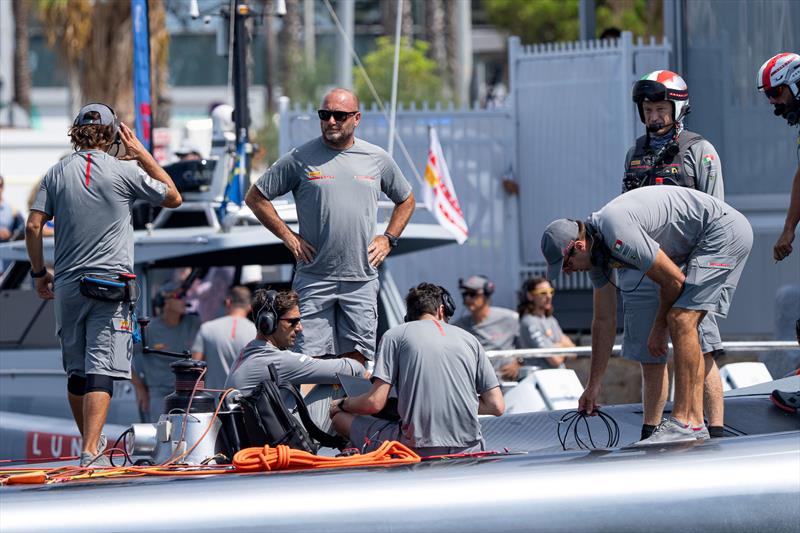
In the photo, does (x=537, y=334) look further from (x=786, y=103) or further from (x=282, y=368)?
(x=786, y=103)

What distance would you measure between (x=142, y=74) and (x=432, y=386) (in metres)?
6.50

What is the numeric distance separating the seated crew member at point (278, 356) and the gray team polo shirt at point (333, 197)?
13.7 inches

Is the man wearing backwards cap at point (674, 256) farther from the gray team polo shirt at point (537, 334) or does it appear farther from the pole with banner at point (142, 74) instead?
the pole with banner at point (142, 74)

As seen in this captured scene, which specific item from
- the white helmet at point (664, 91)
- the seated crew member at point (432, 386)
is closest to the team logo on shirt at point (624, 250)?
the seated crew member at point (432, 386)

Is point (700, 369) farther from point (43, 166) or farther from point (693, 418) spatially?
point (43, 166)

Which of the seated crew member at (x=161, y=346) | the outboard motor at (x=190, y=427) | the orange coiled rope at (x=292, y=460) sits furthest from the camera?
the seated crew member at (x=161, y=346)

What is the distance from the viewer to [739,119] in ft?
40.8

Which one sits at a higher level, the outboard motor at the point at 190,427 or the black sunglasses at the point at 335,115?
the black sunglasses at the point at 335,115

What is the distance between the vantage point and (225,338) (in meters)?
10.2

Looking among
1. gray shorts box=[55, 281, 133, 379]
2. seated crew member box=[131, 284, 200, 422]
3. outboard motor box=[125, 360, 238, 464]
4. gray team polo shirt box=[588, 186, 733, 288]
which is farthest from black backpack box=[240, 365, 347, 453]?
seated crew member box=[131, 284, 200, 422]

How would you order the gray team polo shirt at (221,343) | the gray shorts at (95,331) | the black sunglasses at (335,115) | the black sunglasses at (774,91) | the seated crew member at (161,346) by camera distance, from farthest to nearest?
1. the seated crew member at (161,346)
2. the gray team polo shirt at (221,343)
3. the black sunglasses at (335,115)
4. the gray shorts at (95,331)
5. the black sunglasses at (774,91)

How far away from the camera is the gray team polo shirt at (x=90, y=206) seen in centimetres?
721

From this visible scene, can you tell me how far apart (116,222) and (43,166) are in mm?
17050

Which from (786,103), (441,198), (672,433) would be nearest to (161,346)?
(441,198)
